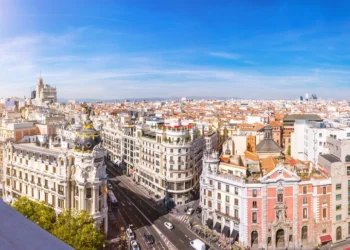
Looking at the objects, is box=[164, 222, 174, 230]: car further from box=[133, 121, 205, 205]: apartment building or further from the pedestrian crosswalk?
box=[133, 121, 205, 205]: apartment building

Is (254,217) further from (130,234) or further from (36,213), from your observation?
(36,213)

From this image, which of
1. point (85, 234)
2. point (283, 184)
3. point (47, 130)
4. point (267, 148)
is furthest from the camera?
point (47, 130)

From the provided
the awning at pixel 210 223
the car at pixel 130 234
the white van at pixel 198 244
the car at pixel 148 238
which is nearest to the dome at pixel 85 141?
the car at pixel 130 234

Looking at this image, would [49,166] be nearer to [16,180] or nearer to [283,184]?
[16,180]

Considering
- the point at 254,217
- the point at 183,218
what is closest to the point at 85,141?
the point at 183,218

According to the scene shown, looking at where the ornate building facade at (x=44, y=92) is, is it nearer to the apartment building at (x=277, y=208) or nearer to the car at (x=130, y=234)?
the car at (x=130, y=234)

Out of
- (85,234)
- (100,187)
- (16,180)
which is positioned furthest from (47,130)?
(85,234)

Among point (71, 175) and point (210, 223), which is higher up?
point (71, 175)
